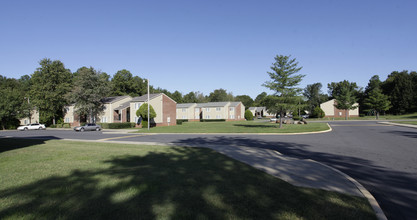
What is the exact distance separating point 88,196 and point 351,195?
5.71 m

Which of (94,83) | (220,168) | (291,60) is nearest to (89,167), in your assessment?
(220,168)

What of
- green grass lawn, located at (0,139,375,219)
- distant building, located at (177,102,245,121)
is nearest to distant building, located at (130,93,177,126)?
distant building, located at (177,102,245,121)

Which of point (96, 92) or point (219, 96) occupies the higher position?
point (219, 96)

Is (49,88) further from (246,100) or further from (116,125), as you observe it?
(246,100)

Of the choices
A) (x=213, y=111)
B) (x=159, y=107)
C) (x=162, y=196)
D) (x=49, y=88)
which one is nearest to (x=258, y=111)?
(x=213, y=111)

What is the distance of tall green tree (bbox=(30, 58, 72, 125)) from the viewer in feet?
158

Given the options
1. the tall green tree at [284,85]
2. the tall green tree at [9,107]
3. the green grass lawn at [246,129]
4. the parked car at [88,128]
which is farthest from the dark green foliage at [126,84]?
the tall green tree at [284,85]

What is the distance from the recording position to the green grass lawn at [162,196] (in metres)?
4.01

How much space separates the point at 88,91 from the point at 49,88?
1232cm

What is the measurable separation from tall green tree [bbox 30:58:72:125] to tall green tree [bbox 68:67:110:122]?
5590mm

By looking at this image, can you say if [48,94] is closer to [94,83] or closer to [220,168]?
[94,83]

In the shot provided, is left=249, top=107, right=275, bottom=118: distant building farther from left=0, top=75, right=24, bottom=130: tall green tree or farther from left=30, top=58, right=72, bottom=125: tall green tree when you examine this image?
left=0, top=75, right=24, bottom=130: tall green tree

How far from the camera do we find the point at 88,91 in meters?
43.5

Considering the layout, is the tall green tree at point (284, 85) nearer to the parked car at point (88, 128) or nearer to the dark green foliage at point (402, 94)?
the parked car at point (88, 128)
